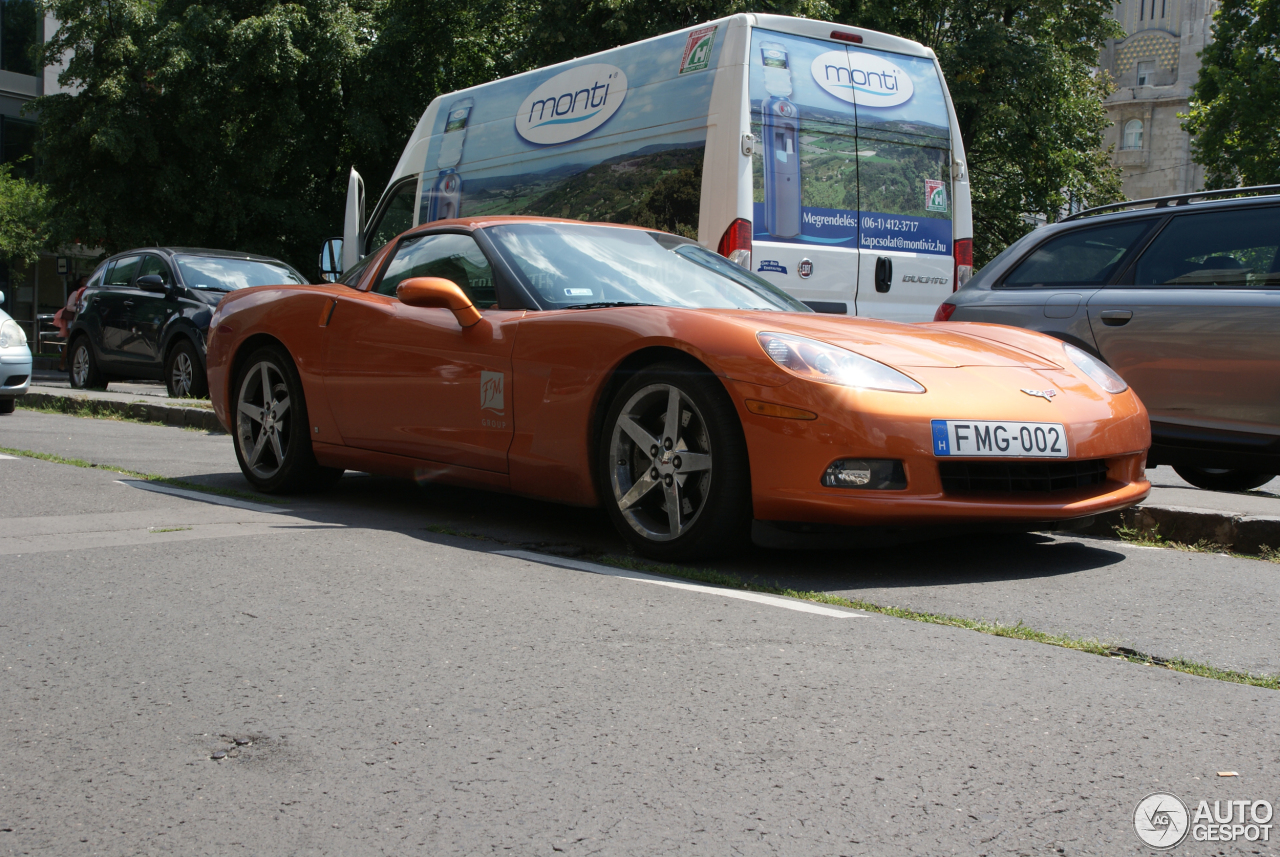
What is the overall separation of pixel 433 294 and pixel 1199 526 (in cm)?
323

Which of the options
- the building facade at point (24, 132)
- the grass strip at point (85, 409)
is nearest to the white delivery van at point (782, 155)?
the grass strip at point (85, 409)

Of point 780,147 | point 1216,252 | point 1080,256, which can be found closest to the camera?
point 1216,252

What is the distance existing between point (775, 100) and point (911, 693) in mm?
6941

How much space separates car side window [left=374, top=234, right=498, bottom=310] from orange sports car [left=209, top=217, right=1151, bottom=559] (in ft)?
0.04

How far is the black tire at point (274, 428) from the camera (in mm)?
6004

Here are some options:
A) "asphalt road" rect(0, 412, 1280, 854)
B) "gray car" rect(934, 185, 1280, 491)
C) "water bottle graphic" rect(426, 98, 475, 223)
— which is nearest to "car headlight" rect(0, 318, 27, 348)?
"water bottle graphic" rect(426, 98, 475, 223)

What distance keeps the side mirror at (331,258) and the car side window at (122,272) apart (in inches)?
98.3

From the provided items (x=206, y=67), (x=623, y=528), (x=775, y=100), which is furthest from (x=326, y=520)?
(x=206, y=67)

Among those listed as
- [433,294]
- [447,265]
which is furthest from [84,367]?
[433,294]

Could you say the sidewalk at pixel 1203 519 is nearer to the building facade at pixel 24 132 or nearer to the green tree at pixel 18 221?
the green tree at pixel 18 221

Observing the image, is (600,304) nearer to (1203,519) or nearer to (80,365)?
(1203,519)

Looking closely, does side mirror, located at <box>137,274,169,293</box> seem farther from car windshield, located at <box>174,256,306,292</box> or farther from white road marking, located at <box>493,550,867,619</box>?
white road marking, located at <box>493,550,867,619</box>

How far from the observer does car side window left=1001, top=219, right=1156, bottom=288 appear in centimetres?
657

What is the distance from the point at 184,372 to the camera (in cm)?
1270
